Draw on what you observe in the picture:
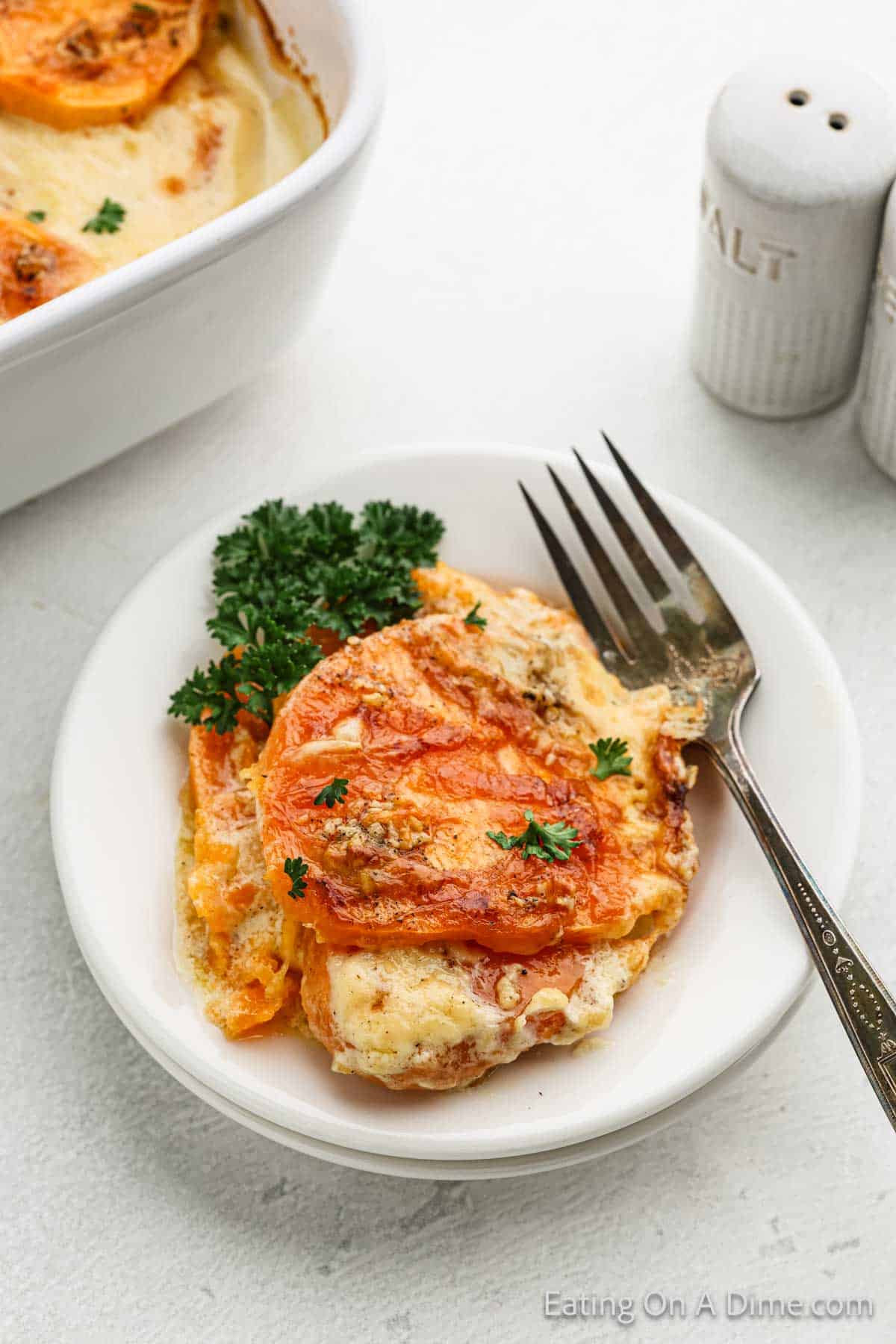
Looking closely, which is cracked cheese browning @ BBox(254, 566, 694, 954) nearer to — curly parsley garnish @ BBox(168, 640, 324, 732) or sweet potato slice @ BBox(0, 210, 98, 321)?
curly parsley garnish @ BBox(168, 640, 324, 732)

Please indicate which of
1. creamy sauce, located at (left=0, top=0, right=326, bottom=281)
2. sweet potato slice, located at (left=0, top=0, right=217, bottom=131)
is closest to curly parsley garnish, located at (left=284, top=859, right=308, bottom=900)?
creamy sauce, located at (left=0, top=0, right=326, bottom=281)

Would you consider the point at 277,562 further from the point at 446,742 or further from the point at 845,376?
the point at 845,376

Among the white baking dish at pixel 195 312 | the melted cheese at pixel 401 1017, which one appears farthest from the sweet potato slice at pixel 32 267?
the melted cheese at pixel 401 1017

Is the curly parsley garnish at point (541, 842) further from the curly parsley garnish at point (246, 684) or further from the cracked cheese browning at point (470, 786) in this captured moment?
the curly parsley garnish at point (246, 684)

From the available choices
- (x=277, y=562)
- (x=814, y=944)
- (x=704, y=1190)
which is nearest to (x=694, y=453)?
(x=277, y=562)

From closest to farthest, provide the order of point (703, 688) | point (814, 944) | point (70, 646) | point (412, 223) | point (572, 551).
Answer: point (814, 944)
point (703, 688)
point (572, 551)
point (70, 646)
point (412, 223)

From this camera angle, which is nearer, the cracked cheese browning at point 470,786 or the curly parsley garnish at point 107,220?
the cracked cheese browning at point 470,786
